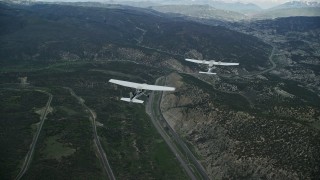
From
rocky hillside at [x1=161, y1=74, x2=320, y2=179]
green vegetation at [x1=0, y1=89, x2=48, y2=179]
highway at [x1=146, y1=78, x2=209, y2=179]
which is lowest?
highway at [x1=146, y1=78, x2=209, y2=179]

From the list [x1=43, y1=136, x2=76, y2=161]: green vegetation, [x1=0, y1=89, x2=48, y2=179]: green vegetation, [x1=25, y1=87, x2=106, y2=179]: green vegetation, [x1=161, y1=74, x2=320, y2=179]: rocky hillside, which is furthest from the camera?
[x1=43, y1=136, x2=76, y2=161]: green vegetation

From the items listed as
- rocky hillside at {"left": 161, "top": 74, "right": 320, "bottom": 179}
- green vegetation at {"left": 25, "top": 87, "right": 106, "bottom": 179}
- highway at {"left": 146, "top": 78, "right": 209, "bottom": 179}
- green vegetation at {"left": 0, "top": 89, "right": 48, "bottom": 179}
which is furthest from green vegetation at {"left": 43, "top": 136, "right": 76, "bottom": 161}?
rocky hillside at {"left": 161, "top": 74, "right": 320, "bottom": 179}

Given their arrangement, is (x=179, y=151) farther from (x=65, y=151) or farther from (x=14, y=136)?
(x=14, y=136)

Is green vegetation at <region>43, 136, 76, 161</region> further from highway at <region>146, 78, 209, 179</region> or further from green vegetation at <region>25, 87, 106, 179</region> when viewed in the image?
highway at <region>146, 78, 209, 179</region>

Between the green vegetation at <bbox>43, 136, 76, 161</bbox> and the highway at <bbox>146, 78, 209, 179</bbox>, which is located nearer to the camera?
the highway at <bbox>146, 78, 209, 179</bbox>

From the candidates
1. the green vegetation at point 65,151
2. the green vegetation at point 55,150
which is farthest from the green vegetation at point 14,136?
the green vegetation at point 55,150

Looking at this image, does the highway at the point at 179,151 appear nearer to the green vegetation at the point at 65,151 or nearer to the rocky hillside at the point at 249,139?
the rocky hillside at the point at 249,139

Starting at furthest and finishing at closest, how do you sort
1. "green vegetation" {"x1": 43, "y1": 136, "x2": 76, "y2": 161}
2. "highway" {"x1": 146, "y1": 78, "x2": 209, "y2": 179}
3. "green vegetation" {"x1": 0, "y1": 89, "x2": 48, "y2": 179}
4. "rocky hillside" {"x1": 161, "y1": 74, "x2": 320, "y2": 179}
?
"green vegetation" {"x1": 43, "y1": 136, "x2": 76, "y2": 161}, "highway" {"x1": 146, "y1": 78, "x2": 209, "y2": 179}, "green vegetation" {"x1": 0, "y1": 89, "x2": 48, "y2": 179}, "rocky hillside" {"x1": 161, "y1": 74, "x2": 320, "y2": 179}

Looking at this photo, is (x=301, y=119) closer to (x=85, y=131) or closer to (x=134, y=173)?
(x=134, y=173)

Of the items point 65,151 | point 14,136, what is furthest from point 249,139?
point 14,136
